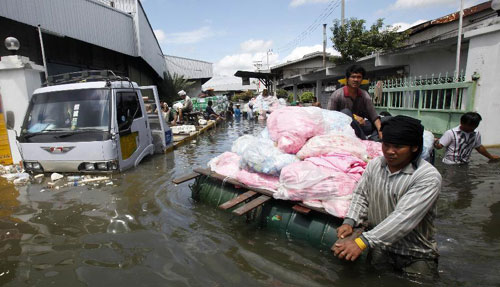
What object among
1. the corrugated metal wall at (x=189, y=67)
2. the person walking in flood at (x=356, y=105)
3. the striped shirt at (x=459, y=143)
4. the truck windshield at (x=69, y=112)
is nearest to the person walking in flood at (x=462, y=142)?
the striped shirt at (x=459, y=143)

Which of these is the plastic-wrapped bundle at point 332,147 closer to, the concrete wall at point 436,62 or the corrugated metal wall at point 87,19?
the corrugated metal wall at point 87,19

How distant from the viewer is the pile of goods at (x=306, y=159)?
271 cm

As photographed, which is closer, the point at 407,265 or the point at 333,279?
the point at 407,265

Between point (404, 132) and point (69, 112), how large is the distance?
18.3ft

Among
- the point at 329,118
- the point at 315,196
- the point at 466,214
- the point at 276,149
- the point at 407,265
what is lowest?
the point at 466,214

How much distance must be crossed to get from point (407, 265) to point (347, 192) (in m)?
0.72

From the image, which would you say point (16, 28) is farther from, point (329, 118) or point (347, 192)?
point (347, 192)

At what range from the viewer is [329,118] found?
3.94 meters

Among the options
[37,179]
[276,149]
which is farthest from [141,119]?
[276,149]

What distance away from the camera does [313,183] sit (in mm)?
2707

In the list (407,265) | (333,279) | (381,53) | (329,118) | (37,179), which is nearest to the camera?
(407,265)

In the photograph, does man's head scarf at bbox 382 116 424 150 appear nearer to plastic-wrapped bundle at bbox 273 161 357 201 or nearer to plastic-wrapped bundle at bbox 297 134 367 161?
plastic-wrapped bundle at bbox 273 161 357 201

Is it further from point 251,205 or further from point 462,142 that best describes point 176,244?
point 462,142

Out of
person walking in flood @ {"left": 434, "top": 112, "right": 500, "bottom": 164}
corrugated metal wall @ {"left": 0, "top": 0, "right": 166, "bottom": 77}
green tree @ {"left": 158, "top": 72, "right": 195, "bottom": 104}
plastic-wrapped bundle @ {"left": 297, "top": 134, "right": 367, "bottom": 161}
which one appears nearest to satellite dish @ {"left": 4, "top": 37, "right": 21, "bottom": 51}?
corrugated metal wall @ {"left": 0, "top": 0, "right": 166, "bottom": 77}
